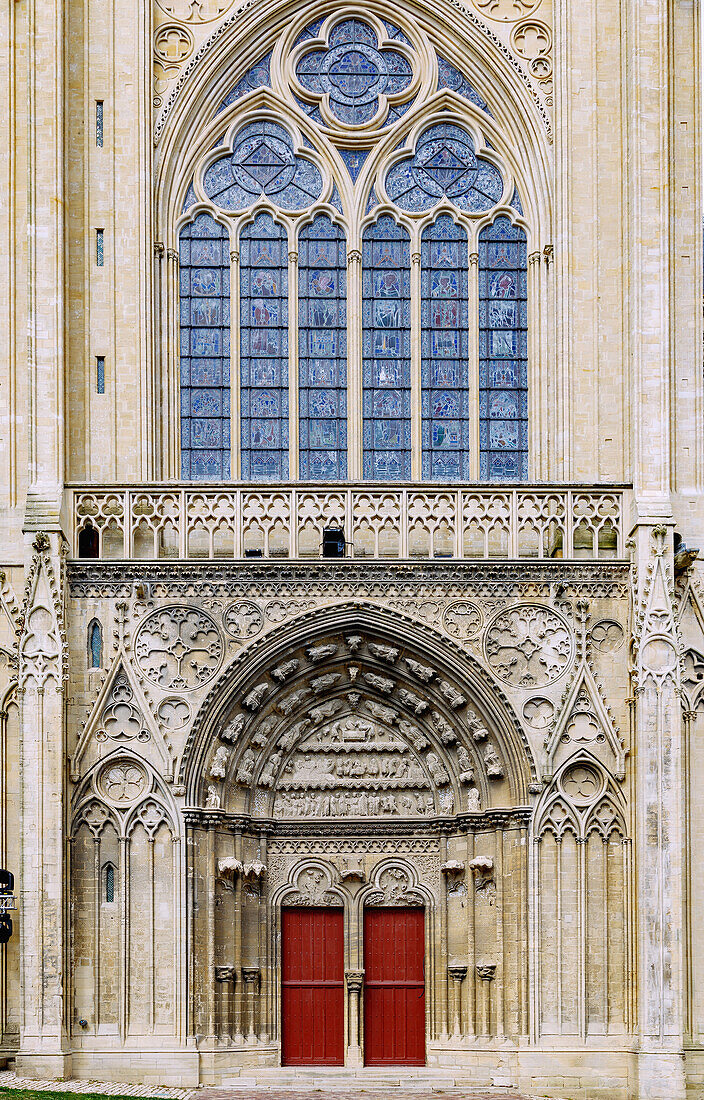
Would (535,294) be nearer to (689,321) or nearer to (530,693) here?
(689,321)

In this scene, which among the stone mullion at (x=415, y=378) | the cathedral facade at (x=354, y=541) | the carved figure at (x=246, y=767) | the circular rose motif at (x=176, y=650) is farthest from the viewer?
the stone mullion at (x=415, y=378)

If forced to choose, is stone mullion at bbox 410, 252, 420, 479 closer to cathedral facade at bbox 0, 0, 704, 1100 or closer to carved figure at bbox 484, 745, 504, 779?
cathedral facade at bbox 0, 0, 704, 1100

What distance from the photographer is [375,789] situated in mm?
23000

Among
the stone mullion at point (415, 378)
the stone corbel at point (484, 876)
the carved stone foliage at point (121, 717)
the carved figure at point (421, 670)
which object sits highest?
the stone mullion at point (415, 378)

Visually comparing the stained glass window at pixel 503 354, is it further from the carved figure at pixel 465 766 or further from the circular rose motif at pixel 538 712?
the carved figure at pixel 465 766

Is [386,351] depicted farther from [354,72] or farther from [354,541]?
[354,72]

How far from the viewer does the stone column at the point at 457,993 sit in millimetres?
22234

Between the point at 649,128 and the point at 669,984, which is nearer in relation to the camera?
the point at 669,984

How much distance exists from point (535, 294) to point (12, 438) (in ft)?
23.1

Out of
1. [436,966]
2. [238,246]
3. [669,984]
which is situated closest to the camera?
[669,984]

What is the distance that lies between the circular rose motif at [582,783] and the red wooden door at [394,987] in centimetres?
265

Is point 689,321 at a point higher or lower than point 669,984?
higher

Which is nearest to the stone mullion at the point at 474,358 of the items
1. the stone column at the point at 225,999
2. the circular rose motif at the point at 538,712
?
the circular rose motif at the point at 538,712

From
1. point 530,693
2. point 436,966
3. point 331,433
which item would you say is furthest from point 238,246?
point 436,966
